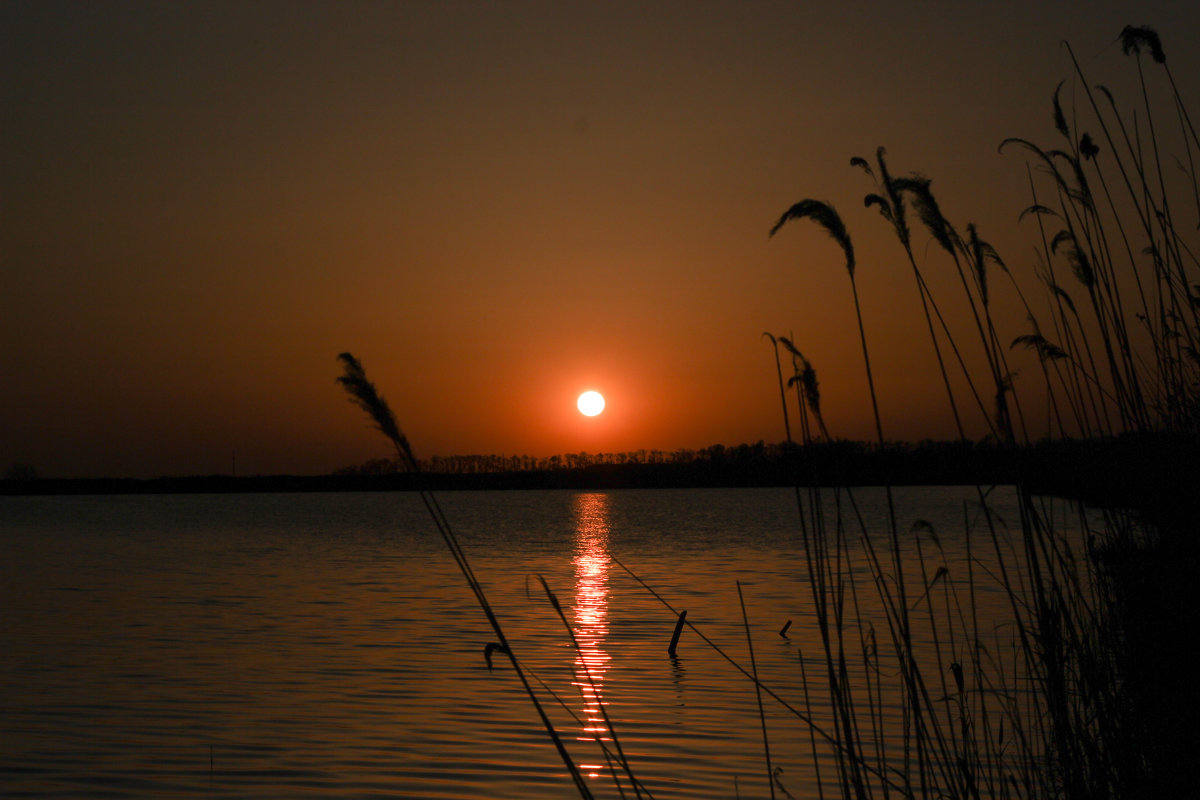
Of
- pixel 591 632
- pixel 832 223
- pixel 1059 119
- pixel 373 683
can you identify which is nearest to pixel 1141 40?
pixel 1059 119

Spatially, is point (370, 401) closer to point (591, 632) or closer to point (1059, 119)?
point (1059, 119)

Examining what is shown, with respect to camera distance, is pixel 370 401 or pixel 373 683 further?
pixel 373 683

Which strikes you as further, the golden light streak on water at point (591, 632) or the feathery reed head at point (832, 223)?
the golden light streak on water at point (591, 632)

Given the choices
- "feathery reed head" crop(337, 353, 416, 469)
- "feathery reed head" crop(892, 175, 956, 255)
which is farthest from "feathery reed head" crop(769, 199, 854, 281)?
"feathery reed head" crop(337, 353, 416, 469)

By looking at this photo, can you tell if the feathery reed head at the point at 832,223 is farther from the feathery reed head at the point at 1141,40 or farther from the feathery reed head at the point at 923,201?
the feathery reed head at the point at 1141,40

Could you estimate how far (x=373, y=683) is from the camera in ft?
36.6

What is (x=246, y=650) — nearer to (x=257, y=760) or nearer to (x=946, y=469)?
(x=257, y=760)

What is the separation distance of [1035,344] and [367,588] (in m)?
18.4

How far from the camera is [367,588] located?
848 inches

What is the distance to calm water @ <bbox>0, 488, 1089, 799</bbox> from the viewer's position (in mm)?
7594

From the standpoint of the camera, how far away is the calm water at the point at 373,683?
759 cm

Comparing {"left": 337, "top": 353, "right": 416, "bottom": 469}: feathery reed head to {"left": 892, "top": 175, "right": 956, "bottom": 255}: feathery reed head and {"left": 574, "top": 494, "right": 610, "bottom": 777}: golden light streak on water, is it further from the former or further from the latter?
{"left": 892, "top": 175, "right": 956, "bottom": 255}: feathery reed head

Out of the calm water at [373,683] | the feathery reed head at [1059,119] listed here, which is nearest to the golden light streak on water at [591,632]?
the calm water at [373,683]

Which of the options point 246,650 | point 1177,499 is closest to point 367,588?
point 246,650
